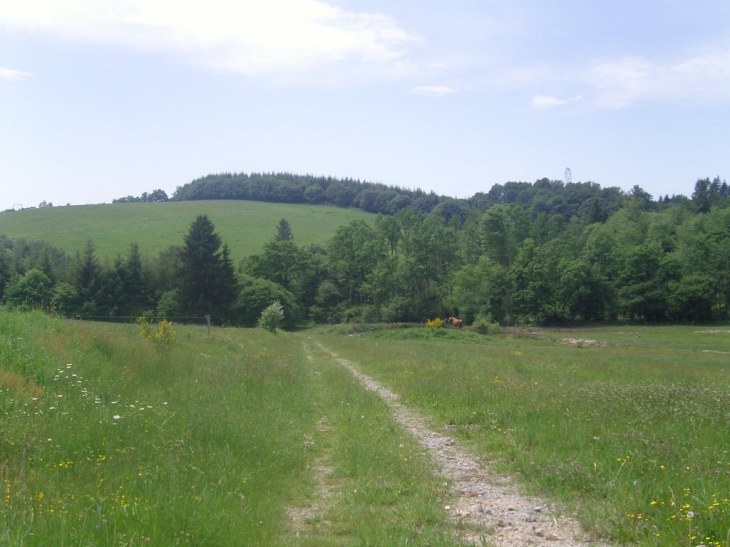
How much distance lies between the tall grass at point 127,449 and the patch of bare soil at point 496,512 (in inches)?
80.5

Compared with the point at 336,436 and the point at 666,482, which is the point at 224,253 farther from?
the point at 666,482

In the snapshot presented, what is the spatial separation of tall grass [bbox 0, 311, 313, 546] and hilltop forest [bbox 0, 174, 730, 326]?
40.7 m

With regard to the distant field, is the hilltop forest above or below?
below

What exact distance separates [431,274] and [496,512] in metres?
83.9

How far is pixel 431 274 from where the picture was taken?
89.3 metres

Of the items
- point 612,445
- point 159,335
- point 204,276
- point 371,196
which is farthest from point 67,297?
point 371,196

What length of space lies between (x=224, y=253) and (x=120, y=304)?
671 inches

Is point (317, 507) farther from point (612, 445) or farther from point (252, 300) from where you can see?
point (252, 300)

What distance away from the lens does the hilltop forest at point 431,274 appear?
65.7m

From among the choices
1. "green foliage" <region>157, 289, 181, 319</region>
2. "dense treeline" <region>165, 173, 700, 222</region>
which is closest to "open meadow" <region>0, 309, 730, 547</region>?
"green foliage" <region>157, 289, 181, 319</region>

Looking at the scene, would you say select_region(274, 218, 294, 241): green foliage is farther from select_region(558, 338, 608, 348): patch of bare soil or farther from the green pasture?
the green pasture

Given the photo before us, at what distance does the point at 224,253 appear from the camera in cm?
7081

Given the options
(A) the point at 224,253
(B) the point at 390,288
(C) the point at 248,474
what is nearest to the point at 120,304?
(A) the point at 224,253

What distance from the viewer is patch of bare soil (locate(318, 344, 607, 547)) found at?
522 centimetres
